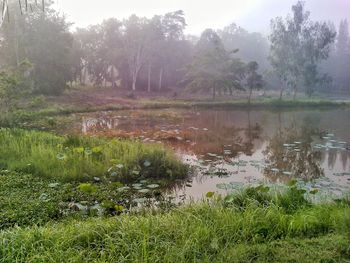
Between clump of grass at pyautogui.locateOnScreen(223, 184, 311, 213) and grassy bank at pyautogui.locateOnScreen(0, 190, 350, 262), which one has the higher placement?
grassy bank at pyautogui.locateOnScreen(0, 190, 350, 262)

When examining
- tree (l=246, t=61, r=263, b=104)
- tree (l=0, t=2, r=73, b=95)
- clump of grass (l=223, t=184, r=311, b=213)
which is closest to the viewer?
clump of grass (l=223, t=184, r=311, b=213)

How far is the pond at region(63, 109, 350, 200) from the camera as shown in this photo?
8.16 metres

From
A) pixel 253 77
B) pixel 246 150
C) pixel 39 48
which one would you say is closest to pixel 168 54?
pixel 253 77

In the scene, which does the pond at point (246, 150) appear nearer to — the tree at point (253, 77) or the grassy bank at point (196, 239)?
the grassy bank at point (196, 239)

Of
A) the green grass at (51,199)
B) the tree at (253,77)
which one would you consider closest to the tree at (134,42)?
the tree at (253,77)

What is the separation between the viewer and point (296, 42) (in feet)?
127

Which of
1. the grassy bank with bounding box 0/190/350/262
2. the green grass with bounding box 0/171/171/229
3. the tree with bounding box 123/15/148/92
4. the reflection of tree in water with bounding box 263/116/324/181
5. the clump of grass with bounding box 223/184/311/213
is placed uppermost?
the tree with bounding box 123/15/148/92

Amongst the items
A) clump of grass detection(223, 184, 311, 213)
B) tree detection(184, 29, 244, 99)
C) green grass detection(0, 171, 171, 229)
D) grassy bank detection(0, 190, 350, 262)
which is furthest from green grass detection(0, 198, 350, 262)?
tree detection(184, 29, 244, 99)

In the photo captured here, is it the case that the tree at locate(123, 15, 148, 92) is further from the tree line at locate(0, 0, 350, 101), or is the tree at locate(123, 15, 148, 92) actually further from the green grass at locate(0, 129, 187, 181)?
the green grass at locate(0, 129, 187, 181)

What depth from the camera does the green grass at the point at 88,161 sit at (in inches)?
299

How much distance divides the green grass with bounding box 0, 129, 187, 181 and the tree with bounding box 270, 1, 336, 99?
1303 inches

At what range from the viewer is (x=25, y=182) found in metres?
6.79

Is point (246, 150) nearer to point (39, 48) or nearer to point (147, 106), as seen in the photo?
point (147, 106)

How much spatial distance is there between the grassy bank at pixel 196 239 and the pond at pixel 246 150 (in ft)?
6.61
